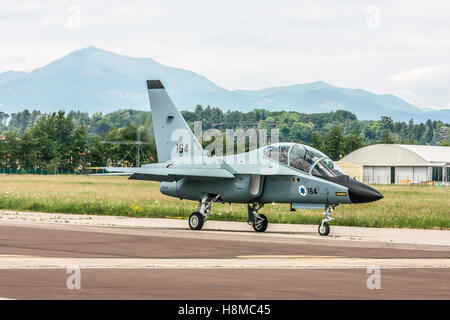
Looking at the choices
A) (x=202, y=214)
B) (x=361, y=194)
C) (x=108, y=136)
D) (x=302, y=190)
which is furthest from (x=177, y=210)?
(x=361, y=194)

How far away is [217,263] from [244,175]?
9.75 metres

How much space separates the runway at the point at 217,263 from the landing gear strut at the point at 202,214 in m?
0.56

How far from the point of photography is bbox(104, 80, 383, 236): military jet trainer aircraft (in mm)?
23047

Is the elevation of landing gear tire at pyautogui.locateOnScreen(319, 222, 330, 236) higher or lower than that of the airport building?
lower

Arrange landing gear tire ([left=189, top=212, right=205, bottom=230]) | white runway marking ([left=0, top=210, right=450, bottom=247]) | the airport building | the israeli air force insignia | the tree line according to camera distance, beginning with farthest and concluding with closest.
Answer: the airport building → the tree line → landing gear tire ([left=189, top=212, right=205, bottom=230]) → the israeli air force insignia → white runway marking ([left=0, top=210, right=450, bottom=247])

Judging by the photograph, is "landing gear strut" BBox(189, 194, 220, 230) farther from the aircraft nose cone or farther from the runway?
the aircraft nose cone

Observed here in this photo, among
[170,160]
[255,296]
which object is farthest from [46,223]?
[255,296]

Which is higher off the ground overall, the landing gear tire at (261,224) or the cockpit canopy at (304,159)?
the cockpit canopy at (304,159)

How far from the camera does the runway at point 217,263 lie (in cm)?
1105

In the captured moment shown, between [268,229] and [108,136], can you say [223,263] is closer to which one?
[268,229]

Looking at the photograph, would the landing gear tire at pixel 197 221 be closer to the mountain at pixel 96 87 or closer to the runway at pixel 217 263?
the runway at pixel 217 263

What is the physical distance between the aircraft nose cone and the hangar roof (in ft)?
263

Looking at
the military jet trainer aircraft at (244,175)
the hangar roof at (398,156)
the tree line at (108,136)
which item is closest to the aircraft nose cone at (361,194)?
the military jet trainer aircraft at (244,175)

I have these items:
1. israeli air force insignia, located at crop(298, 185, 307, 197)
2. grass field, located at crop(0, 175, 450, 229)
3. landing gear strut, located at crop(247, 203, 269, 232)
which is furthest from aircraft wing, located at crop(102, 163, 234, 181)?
grass field, located at crop(0, 175, 450, 229)
